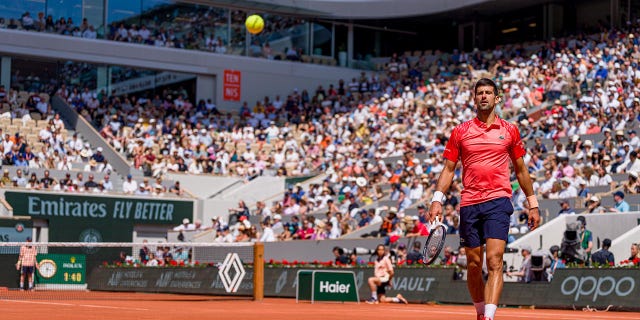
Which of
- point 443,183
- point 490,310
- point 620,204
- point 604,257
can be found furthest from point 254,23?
point 490,310

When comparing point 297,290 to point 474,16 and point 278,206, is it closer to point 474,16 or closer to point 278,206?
point 278,206

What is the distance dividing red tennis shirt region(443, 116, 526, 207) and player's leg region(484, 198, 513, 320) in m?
0.11

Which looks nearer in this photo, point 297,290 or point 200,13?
point 297,290

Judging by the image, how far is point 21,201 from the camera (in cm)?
3881

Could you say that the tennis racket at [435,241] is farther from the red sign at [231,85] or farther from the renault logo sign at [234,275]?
the red sign at [231,85]

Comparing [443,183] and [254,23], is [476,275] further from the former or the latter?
[254,23]

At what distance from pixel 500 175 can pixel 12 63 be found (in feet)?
135

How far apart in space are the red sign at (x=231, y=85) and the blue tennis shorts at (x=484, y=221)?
43894mm

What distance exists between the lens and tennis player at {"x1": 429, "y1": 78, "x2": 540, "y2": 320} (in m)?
9.75

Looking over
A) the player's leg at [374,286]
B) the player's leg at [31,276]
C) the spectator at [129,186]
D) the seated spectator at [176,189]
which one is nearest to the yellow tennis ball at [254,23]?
the seated spectator at [176,189]

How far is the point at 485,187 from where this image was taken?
989 centimetres

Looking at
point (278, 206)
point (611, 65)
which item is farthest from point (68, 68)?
point (611, 65)

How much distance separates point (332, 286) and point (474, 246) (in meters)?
15.2

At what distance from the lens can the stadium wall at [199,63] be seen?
157ft
